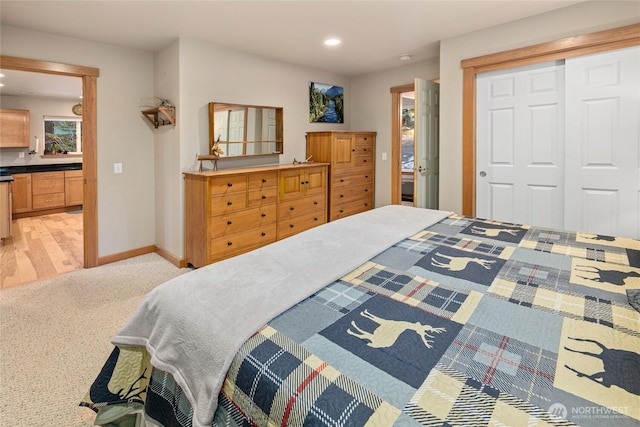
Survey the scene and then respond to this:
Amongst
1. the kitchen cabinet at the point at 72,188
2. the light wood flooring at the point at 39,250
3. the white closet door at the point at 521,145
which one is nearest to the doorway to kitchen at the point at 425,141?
the white closet door at the point at 521,145

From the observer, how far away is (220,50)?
388 cm

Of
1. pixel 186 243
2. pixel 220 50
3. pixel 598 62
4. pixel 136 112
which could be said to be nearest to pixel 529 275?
pixel 598 62

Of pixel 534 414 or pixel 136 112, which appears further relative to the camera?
pixel 136 112

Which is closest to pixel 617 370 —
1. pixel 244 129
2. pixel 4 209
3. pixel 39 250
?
pixel 244 129

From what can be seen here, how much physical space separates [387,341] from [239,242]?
10.1 ft

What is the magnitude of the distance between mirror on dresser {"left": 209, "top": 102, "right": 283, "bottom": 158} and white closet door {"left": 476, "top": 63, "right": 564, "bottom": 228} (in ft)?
7.93

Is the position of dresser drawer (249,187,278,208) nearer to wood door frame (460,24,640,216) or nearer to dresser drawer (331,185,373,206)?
dresser drawer (331,185,373,206)

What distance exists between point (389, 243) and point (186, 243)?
275 centimetres

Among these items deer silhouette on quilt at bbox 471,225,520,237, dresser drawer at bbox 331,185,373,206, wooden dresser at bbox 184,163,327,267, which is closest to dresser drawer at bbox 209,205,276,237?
wooden dresser at bbox 184,163,327,267

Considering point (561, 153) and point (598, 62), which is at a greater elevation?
point (598, 62)

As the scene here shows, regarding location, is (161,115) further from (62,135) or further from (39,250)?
(62,135)

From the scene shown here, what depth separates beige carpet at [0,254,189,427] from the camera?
1782 millimetres

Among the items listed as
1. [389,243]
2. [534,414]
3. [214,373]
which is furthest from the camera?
[389,243]

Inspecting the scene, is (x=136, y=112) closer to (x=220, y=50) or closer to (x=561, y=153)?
(x=220, y=50)
